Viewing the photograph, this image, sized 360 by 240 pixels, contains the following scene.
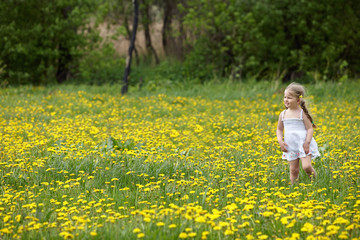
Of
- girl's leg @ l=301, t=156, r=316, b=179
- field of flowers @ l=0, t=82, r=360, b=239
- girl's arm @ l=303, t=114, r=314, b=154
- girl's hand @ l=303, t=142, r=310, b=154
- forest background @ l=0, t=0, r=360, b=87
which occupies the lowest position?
field of flowers @ l=0, t=82, r=360, b=239

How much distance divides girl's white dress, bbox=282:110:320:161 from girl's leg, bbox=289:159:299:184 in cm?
6

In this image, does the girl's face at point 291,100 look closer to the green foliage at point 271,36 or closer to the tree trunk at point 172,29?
the green foliage at point 271,36

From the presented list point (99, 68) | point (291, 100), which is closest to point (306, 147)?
point (291, 100)

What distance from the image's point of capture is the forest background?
591 inches

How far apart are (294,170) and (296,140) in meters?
0.33

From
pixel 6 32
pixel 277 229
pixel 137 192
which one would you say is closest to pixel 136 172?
pixel 137 192

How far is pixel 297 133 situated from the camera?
172 inches

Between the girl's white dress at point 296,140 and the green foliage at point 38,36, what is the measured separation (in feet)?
39.9

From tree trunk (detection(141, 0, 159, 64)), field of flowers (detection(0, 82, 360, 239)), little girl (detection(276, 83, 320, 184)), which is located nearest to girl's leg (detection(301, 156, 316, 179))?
little girl (detection(276, 83, 320, 184))

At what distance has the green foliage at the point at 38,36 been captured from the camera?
14609mm

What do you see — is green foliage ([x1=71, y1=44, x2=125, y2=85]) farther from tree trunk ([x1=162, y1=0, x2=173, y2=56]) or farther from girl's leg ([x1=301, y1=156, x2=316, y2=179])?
girl's leg ([x1=301, y1=156, x2=316, y2=179])

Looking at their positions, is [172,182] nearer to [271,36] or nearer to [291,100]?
[291,100]

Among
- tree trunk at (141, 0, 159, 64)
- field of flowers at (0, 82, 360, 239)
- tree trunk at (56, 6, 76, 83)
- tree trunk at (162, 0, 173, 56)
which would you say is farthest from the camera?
tree trunk at (162, 0, 173, 56)

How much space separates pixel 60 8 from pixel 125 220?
13.9 m
